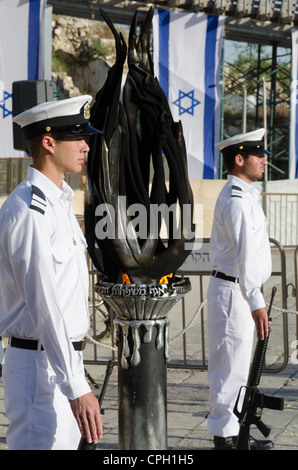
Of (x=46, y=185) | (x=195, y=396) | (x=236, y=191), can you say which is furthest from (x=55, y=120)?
(x=195, y=396)

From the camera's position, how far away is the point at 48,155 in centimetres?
318

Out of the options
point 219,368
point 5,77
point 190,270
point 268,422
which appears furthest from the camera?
point 5,77

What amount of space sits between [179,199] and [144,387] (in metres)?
Answer: 0.92

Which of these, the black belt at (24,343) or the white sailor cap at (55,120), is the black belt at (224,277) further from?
the black belt at (24,343)

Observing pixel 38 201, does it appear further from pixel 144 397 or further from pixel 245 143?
pixel 245 143

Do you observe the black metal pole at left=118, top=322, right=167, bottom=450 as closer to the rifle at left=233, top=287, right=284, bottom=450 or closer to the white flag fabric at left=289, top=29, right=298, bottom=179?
the rifle at left=233, top=287, right=284, bottom=450

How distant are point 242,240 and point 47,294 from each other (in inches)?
91.9

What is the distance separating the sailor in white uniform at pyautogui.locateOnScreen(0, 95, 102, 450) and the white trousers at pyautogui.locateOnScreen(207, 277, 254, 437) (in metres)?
2.12

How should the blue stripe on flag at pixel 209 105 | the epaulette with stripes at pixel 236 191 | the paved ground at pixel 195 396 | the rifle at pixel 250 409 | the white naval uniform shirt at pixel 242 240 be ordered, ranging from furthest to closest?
the blue stripe on flag at pixel 209 105, the paved ground at pixel 195 396, the epaulette with stripes at pixel 236 191, the white naval uniform shirt at pixel 242 240, the rifle at pixel 250 409

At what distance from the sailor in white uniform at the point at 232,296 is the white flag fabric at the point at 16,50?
41.5ft

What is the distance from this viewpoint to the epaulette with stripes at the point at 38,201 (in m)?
2.96

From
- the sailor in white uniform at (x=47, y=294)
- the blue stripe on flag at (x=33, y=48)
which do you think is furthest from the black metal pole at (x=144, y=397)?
the blue stripe on flag at (x=33, y=48)

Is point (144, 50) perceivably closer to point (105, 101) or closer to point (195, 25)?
point (105, 101)

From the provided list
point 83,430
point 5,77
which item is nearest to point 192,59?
point 5,77
